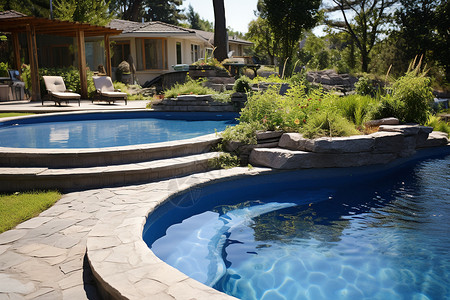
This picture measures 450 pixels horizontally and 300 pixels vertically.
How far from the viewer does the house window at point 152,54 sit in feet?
74.7

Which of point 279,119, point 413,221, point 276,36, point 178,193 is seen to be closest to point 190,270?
point 178,193

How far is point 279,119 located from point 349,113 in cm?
188

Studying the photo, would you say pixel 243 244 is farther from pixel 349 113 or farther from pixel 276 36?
pixel 276 36

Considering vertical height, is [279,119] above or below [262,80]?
below

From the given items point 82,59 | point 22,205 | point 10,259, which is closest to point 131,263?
point 10,259

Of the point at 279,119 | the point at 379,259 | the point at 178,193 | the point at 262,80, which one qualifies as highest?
the point at 262,80

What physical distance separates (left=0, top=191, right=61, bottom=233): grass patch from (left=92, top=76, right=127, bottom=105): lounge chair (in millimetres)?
9963

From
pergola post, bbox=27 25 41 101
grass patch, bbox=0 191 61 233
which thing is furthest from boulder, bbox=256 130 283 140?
pergola post, bbox=27 25 41 101

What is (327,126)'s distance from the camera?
611 cm

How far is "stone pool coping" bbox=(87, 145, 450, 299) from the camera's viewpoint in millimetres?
2170

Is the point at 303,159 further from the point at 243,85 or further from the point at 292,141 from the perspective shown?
the point at 243,85

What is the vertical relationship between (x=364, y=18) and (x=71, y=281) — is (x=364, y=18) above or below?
above

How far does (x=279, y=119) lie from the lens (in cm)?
646

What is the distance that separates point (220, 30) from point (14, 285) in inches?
618
